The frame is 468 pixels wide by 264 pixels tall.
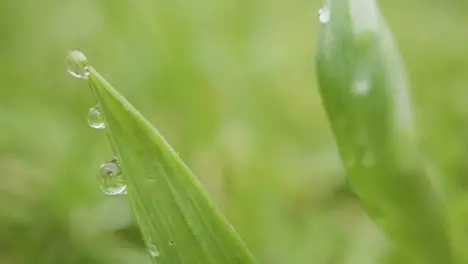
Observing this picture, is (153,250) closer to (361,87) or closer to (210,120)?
(361,87)

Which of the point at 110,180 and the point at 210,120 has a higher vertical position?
the point at 210,120

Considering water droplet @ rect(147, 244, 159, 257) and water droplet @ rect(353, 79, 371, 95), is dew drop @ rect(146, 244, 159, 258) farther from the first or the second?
water droplet @ rect(353, 79, 371, 95)

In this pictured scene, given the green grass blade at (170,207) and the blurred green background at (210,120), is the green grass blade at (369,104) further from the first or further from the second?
the blurred green background at (210,120)

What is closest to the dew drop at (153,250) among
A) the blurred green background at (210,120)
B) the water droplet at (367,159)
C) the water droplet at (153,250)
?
the water droplet at (153,250)

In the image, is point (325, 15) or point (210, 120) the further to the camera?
point (210, 120)

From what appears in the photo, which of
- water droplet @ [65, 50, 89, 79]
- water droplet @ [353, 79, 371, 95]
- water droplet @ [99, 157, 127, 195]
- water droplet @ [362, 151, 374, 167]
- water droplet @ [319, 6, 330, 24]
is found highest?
water droplet @ [65, 50, 89, 79]

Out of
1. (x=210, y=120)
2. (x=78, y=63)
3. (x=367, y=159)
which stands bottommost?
(x=367, y=159)

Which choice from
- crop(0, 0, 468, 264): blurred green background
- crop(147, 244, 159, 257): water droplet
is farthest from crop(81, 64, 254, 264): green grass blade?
crop(0, 0, 468, 264): blurred green background

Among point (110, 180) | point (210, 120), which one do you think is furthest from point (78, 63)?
point (210, 120)
